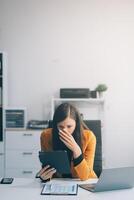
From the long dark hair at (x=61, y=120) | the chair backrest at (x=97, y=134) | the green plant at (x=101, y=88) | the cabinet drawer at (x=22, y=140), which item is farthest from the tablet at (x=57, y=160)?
the green plant at (x=101, y=88)

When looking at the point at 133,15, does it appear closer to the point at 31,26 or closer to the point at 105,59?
the point at 105,59

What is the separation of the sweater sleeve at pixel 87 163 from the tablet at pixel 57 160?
0.10 meters

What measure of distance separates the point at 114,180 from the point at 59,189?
327mm

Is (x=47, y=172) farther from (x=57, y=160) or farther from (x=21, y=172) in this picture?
(x=21, y=172)

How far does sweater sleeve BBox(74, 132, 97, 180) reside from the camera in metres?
1.94

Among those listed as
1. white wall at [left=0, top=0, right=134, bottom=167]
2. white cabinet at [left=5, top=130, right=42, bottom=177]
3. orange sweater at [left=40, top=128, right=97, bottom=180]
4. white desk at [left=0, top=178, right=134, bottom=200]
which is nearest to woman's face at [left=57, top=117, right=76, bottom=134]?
orange sweater at [left=40, top=128, right=97, bottom=180]

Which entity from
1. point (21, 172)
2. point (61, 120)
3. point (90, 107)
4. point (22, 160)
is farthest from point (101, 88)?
point (61, 120)

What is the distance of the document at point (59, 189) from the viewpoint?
165 cm

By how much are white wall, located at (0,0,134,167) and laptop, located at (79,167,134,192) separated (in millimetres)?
2291

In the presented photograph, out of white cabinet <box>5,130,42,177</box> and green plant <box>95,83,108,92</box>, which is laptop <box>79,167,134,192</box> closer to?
white cabinet <box>5,130,42,177</box>

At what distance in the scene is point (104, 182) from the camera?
1.65 meters

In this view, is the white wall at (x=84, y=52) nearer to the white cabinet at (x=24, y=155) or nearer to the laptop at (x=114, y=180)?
the white cabinet at (x=24, y=155)

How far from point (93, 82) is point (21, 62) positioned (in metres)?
1.03

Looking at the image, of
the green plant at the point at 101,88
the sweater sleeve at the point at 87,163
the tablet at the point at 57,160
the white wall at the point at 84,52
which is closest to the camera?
the tablet at the point at 57,160
